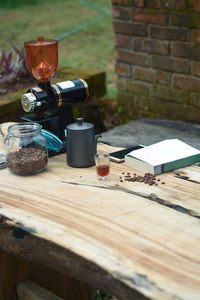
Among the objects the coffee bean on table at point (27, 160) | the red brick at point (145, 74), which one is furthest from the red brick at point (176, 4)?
the coffee bean on table at point (27, 160)

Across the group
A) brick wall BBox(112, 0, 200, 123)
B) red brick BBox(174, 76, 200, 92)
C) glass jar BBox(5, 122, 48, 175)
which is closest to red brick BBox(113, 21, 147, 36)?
brick wall BBox(112, 0, 200, 123)

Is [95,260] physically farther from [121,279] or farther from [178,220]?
[178,220]

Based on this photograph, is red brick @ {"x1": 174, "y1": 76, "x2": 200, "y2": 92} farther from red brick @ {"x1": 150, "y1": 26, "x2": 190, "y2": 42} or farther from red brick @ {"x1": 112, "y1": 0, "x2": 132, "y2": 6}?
red brick @ {"x1": 112, "y1": 0, "x2": 132, "y2": 6}

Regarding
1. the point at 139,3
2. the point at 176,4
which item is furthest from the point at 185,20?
the point at 139,3

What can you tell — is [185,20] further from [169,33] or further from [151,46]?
[151,46]

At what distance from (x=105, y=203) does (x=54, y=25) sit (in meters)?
5.94

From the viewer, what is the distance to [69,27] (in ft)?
22.5

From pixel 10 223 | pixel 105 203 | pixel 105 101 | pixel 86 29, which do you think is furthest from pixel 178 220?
pixel 86 29

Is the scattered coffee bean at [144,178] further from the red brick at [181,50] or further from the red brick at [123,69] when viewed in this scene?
the red brick at [123,69]

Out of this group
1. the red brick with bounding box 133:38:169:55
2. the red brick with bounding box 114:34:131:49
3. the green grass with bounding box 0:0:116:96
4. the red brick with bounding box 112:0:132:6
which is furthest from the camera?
the green grass with bounding box 0:0:116:96

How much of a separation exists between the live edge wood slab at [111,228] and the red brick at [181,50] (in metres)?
1.36

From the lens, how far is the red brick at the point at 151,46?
3.03m

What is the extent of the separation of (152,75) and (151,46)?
0.19 meters

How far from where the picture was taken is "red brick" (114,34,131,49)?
3246 mm
